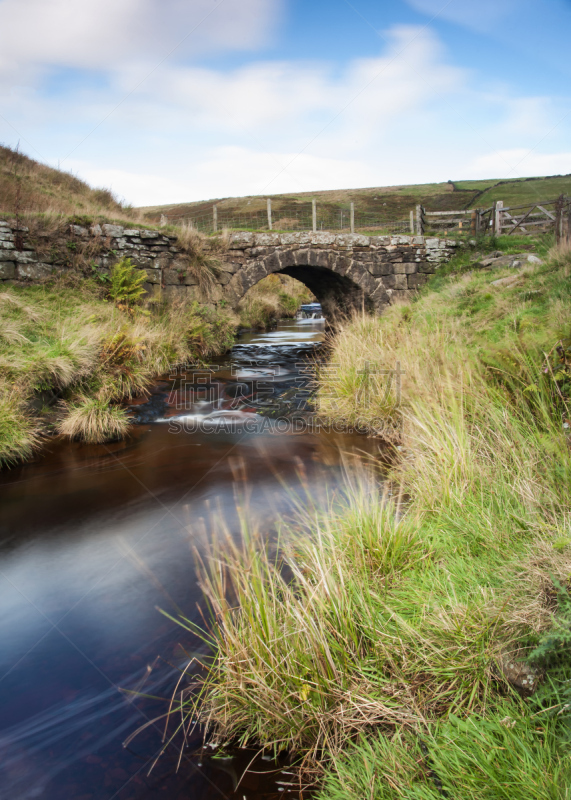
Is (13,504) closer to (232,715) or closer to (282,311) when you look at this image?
(232,715)

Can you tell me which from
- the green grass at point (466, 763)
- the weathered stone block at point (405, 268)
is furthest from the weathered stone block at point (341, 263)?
the green grass at point (466, 763)

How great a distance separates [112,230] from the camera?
1115 centimetres

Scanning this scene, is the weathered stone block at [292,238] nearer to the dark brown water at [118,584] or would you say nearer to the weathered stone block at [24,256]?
the weathered stone block at [24,256]

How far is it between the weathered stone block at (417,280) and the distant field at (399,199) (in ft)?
94.2

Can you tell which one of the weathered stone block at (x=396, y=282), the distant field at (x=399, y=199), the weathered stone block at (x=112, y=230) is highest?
the distant field at (x=399, y=199)

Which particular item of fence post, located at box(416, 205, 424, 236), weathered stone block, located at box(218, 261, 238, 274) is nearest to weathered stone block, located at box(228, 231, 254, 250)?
weathered stone block, located at box(218, 261, 238, 274)

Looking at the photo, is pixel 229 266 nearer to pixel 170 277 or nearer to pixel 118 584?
pixel 170 277

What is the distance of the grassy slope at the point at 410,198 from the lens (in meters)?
43.8

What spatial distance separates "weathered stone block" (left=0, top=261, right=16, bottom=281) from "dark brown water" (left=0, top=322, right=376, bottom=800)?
437 cm

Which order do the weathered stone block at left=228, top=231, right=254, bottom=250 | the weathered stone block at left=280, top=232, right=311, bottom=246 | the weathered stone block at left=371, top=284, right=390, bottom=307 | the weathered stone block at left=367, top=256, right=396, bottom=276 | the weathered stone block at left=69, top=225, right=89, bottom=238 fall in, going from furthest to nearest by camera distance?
the weathered stone block at left=371, top=284, right=390, bottom=307, the weathered stone block at left=367, top=256, right=396, bottom=276, the weathered stone block at left=280, top=232, right=311, bottom=246, the weathered stone block at left=228, top=231, right=254, bottom=250, the weathered stone block at left=69, top=225, right=89, bottom=238

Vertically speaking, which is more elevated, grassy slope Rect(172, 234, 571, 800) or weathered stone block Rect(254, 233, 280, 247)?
weathered stone block Rect(254, 233, 280, 247)

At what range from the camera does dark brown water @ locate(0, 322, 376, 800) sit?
204 cm

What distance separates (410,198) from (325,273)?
3933 cm

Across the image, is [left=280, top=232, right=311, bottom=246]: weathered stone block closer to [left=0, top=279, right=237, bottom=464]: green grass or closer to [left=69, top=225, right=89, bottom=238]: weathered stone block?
[left=0, top=279, right=237, bottom=464]: green grass
